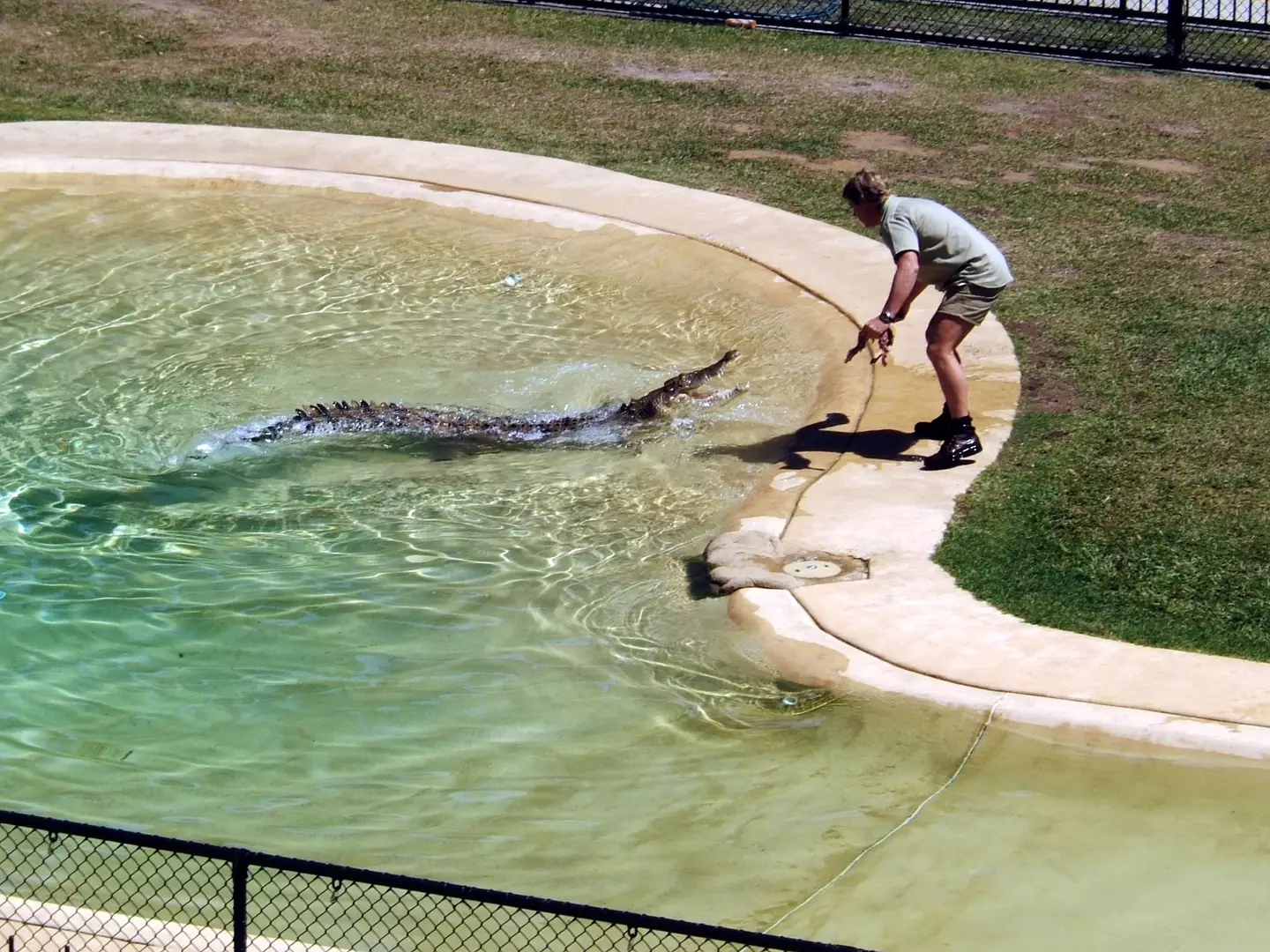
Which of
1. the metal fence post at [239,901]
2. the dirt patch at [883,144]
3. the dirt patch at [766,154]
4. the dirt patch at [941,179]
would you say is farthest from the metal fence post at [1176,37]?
the metal fence post at [239,901]

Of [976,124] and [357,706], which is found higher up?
[976,124]

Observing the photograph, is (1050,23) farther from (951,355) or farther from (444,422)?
(444,422)

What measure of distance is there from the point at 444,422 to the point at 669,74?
825 cm

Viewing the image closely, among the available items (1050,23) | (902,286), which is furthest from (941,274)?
(1050,23)

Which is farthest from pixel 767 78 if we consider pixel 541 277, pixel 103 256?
pixel 103 256

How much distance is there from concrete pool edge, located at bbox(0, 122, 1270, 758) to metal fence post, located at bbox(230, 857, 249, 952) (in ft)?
9.15

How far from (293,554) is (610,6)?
12.3 m

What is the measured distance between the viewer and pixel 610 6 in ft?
60.5

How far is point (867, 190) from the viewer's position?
7.66m

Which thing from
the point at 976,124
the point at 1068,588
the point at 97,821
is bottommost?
the point at 97,821

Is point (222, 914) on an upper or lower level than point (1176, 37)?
lower

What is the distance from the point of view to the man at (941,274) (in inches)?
302

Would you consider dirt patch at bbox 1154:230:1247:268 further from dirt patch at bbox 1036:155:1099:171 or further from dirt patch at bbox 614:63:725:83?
dirt patch at bbox 614:63:725:83

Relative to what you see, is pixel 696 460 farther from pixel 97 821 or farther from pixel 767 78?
pixel 767 78
